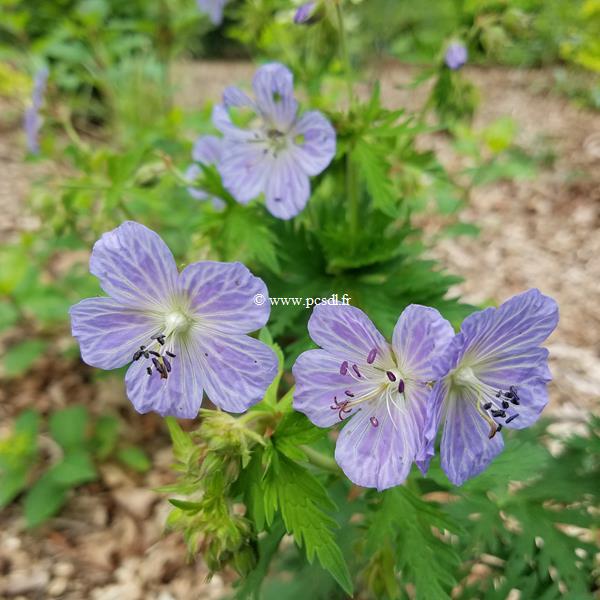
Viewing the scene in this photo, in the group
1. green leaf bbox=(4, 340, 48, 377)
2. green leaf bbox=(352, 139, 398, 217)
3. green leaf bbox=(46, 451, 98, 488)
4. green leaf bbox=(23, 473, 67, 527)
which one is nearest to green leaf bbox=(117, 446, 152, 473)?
green leaf bbox=(46, 451, 98, 488)

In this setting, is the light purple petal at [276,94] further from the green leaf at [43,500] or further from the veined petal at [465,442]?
the green leaf at [43,500]

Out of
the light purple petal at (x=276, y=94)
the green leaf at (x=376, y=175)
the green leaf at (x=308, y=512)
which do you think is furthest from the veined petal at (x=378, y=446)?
the light purple petal at (x=276, y=94)

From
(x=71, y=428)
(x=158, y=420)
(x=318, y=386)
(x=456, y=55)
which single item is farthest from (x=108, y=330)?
(x=158, y=420)

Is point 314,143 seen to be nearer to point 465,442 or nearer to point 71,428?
point 465,442

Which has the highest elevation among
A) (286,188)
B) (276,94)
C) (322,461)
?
(276,94)

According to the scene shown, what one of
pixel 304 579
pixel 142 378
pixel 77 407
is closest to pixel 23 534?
pixel 77 407

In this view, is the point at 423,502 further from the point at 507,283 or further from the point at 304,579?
the point at 507,283
